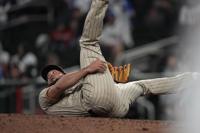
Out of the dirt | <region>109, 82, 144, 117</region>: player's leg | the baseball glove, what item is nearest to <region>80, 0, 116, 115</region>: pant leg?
<region>109, 82, 144, 117</region>: player's leg

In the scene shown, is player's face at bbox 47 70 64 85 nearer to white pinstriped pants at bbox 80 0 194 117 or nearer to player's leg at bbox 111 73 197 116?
white pinstriped pants at bbox 80 0 194 117

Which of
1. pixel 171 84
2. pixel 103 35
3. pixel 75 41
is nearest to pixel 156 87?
pixel 171 84

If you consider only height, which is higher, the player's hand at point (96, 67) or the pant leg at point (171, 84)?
the player's hand at point (96, 67)

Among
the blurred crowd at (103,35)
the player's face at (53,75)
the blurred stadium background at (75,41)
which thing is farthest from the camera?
the blurred crowd at (103,35)

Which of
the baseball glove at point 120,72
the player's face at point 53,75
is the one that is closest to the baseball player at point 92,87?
the player's face at point 53,75

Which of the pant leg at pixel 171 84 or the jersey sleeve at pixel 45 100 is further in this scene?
the pant leg at pixel 171 84

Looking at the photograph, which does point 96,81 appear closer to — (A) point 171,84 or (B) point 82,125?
(B) point 82,125

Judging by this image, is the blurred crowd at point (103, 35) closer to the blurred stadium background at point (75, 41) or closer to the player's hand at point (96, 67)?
the blurred stadium background at point (75, 41)
